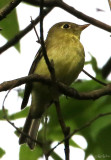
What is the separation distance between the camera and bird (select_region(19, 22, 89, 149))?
14.4 ft

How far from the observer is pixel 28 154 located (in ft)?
12.6

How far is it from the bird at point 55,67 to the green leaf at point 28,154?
0.05m

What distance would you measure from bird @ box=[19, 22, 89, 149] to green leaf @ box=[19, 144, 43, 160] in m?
0.05

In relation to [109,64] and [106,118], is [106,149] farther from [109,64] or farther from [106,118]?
[109,64]

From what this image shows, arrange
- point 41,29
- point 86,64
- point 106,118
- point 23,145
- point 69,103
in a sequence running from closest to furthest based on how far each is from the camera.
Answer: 1. point 41,29
2. point 106,118
3. point 69,103
4. point 23,145
5. point 86,64

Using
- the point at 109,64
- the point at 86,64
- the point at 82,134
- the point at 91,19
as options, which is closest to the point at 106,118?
the point at 82,134

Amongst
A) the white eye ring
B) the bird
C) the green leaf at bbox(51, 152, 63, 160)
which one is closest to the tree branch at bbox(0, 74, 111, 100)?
the bird

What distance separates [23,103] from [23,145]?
1.60 feet

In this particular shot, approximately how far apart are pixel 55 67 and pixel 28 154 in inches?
39.3

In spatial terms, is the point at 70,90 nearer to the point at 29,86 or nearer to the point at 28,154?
the point at 28,154

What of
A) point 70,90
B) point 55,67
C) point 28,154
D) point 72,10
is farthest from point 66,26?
point 28,154

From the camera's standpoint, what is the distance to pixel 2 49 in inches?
187

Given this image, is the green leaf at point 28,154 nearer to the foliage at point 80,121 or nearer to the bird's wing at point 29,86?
the foliage at point 80,121

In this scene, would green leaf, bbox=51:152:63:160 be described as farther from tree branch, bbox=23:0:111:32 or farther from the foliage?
tree branch, bbox=23:0:111:32
